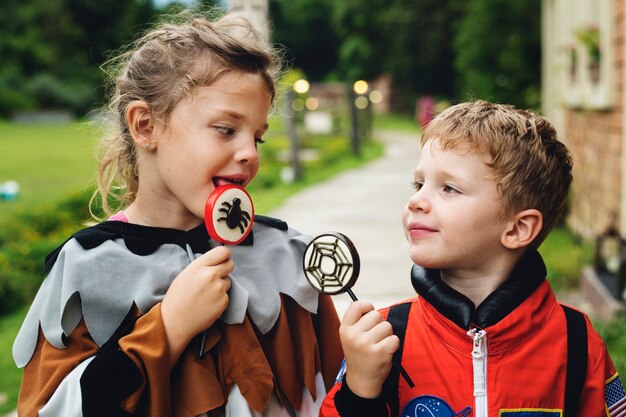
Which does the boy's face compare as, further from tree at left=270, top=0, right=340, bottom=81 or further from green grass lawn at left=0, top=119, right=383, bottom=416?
tree at left=270, top=0, right=340, bottom=81

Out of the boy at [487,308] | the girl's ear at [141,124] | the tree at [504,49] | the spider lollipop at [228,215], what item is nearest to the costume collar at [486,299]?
the boy at [487,308]

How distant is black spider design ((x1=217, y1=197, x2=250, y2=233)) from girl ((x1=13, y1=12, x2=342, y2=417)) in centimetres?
6

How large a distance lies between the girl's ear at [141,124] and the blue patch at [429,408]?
2.88 ft

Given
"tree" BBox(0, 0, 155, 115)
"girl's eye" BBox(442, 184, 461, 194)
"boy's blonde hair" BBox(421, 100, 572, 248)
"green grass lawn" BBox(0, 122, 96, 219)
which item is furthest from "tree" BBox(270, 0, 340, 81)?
"girl's eye" BBox(442, 184, 461, 194)

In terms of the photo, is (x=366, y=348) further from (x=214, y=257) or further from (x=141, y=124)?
(x=141, y=124)

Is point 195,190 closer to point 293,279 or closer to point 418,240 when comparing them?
point 293,279

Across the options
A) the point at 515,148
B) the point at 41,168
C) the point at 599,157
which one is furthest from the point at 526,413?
the point at 41,168

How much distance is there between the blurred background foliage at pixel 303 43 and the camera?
39.5m

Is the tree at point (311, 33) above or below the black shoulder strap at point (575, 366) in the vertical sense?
below

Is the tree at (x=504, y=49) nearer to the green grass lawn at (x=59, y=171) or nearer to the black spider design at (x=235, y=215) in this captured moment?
the green grass lawn at (x=59, y=171)

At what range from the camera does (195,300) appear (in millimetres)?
1721

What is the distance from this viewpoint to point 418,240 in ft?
6.13

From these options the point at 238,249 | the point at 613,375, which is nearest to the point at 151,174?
the point at 238,249

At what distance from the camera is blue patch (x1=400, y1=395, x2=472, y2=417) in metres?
1.81
